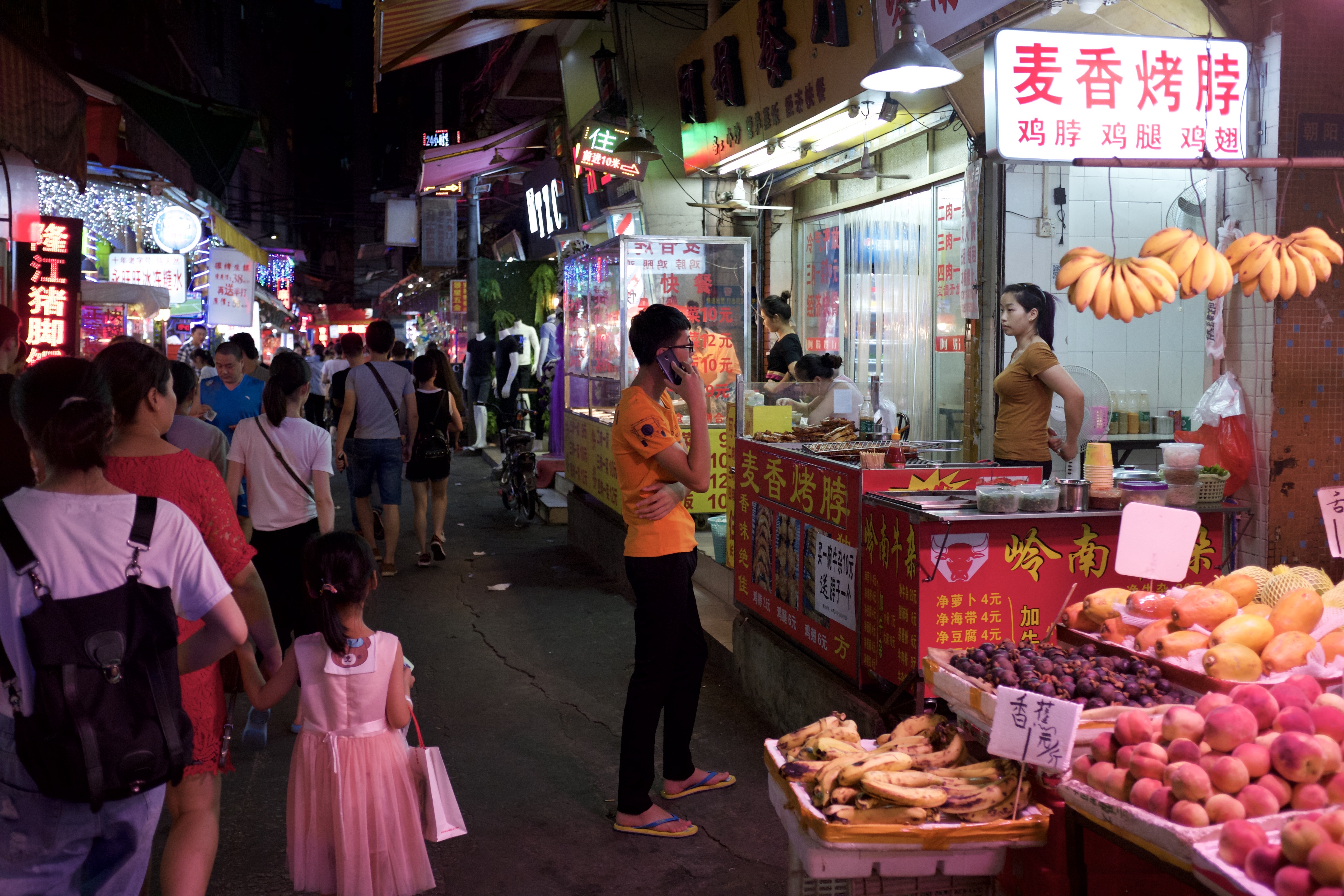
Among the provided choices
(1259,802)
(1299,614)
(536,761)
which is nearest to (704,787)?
(536,761)

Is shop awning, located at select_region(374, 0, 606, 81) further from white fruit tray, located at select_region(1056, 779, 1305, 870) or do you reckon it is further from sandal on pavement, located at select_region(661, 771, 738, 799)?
white fruit tray, located at select_region(1056, 779, 1305, 870)

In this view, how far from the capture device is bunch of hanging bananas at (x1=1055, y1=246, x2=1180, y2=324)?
3.99 m

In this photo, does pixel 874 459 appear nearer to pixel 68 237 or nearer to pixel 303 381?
pixel 303 381

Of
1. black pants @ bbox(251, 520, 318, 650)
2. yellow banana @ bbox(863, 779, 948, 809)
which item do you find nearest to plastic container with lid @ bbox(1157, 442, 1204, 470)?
yellow banana @ bbox(863, 779, 948, 809)

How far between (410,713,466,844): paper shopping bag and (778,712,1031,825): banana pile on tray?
1.04 metres

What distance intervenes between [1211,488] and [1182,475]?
0.22 metres

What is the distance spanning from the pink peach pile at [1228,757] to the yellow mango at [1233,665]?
8.0 inches

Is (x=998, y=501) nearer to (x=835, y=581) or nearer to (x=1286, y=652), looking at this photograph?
(x=835, y=581)

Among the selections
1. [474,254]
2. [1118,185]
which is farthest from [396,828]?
[474,254]

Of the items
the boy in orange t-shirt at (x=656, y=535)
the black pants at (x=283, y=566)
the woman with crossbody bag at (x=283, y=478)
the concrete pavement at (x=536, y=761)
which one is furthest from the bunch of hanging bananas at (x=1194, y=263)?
the black pants at (x=283, y=566)

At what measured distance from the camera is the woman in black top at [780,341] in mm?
9398

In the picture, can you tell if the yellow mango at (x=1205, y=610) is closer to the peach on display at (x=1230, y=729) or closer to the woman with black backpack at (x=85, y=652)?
the peach on display at (x=1230, y=729)

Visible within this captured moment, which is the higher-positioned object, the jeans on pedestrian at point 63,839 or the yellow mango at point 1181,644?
the yellow mango at point 1181,644

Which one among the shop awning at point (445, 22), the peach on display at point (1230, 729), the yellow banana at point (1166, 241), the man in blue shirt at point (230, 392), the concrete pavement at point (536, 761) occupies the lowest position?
the concrete pavement at point (536, 761)
